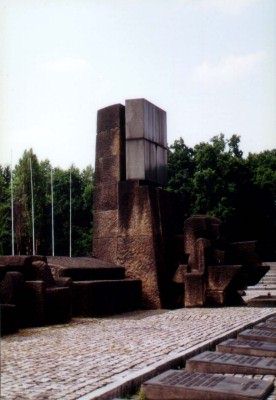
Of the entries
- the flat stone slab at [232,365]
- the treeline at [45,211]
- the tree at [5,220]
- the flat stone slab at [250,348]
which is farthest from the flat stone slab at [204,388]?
A: the treeline at [45,211]

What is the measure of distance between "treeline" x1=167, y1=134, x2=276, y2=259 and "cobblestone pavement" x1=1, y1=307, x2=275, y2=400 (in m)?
33.3

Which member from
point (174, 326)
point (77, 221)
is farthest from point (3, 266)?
point (77, 221)

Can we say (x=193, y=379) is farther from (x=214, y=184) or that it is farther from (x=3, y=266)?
(x=214, y=184)

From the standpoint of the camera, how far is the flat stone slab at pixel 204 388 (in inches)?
179

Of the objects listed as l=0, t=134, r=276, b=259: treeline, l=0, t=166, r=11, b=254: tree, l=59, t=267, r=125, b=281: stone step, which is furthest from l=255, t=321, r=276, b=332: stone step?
l=0, t=166, r=11, b=254: tree

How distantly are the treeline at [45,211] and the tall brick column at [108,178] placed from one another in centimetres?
3730

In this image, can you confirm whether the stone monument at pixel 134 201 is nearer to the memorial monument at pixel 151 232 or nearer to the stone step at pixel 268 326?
the memorial monument at pixel 151 232

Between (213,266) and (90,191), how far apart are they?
142 feet

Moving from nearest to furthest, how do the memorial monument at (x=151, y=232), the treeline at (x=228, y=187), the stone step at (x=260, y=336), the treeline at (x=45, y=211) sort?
the stone step at (x=260, y=336), the memorial monument at (x=151, y=232), the treeline at (x=228, y=187), the treeline at (x=45, y=211)

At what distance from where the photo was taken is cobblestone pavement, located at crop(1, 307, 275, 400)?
16.1 feet

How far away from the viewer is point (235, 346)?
693cm

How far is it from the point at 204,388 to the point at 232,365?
116 centimetres

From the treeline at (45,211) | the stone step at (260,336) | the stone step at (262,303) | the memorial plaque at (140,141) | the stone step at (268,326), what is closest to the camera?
the stone step at (260,336)

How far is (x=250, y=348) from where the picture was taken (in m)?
6.81
